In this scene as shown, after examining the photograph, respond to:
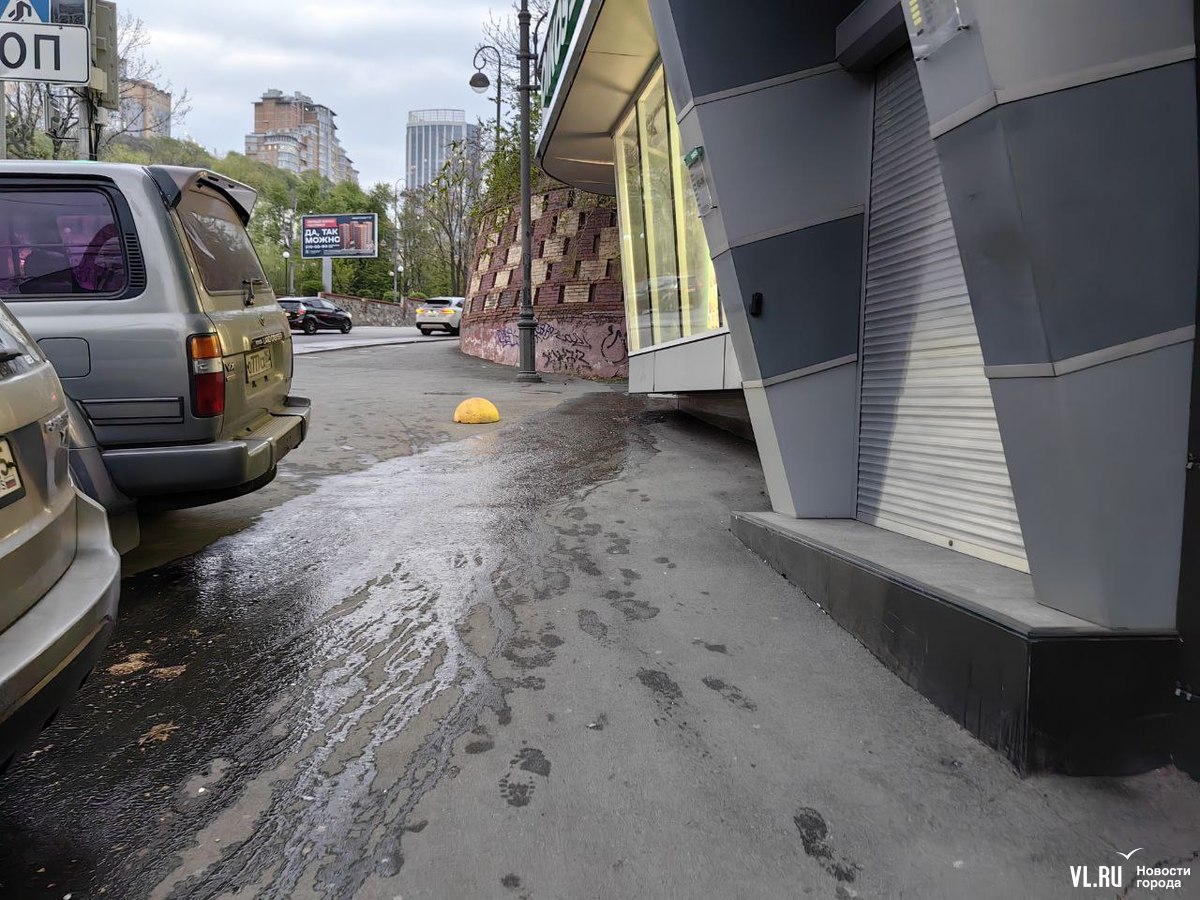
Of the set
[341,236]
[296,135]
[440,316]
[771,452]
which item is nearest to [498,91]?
[440,316]

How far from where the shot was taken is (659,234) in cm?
1093

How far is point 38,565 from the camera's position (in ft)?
7.40

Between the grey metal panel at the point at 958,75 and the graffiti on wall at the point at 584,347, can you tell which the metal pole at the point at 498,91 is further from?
the grey metal panel at the point at 958,75

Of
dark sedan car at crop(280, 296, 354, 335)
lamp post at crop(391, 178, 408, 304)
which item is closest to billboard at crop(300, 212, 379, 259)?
lamp post at crop(391, 178, 408, 304)

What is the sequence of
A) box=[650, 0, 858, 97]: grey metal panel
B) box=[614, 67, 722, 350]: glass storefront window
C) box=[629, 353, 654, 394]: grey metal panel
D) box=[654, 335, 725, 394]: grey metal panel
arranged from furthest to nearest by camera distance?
box=[629, 353, 654, 394]: grey metal panel
box=[614, 67, 722, 350]: glass storefront window
box=[654, 335, 725, 394]: grey metal panel
box=[650, 0, 858, 97]: grey metal panel

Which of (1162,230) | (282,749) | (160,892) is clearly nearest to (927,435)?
(1162,230)

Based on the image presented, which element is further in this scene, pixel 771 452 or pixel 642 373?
pixel 642 373

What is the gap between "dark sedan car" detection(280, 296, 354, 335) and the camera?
3831 cm

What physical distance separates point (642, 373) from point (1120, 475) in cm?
930

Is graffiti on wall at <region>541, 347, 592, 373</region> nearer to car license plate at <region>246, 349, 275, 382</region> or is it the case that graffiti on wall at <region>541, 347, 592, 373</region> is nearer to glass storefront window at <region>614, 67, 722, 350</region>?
glass storefront window at <region>614, 67, 722, 350</region>

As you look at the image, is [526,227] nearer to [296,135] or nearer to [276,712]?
[276,712]

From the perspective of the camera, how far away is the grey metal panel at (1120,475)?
2533mm

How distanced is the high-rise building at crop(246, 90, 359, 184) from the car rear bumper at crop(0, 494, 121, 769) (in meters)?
139

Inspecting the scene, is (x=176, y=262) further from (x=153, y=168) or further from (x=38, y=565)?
(x=38, y=565)
